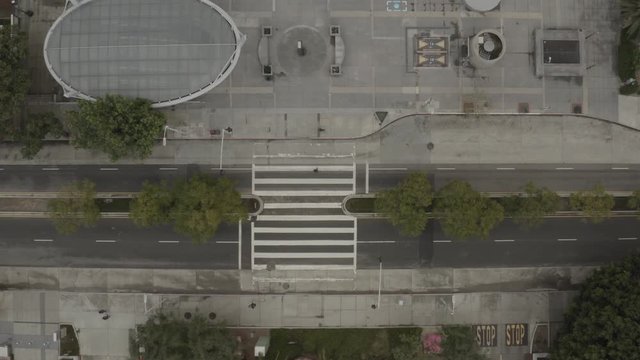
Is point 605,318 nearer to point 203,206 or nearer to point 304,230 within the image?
point 304,230

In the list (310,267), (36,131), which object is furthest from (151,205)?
(310,267)

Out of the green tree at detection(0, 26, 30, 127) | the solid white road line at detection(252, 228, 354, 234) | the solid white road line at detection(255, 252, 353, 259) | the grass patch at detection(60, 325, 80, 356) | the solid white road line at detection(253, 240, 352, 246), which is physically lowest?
the grass patch at detection(60, 325, 80, 356)

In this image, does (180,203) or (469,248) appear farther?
(469,248)

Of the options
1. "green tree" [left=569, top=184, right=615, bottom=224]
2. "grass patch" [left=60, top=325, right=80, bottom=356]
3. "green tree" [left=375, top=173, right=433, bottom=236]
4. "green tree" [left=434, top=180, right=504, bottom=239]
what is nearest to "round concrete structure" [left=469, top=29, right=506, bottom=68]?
"green tree" [left=434, top=180, right=504, bottom=239]

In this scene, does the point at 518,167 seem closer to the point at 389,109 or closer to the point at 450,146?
the point at 450,146

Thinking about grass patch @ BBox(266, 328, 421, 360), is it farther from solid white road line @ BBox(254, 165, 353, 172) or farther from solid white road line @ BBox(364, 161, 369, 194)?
solid white road line @ BBox(254, 165, 353, 172)

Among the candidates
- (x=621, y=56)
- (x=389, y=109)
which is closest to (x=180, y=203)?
(x=389, y=109)
